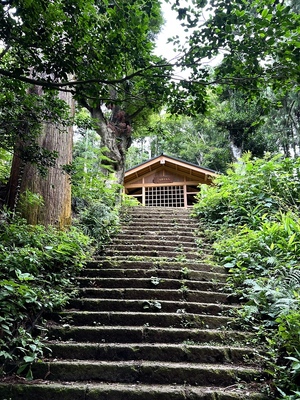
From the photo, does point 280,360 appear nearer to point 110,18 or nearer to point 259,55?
point 259,55

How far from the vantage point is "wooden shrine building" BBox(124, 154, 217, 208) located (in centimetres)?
1366

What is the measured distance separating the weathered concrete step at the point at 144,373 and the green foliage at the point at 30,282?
227 millimetres

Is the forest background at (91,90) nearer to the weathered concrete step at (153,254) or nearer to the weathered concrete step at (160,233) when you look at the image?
the weathered concrete step at (153,254)

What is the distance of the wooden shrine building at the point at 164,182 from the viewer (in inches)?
538

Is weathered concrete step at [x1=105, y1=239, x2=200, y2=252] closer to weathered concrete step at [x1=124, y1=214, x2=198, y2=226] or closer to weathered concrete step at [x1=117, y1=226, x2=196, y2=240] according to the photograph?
weathered concrete step at [x1=117, y1=226, x2=196, y2=240]

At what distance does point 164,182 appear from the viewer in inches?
555

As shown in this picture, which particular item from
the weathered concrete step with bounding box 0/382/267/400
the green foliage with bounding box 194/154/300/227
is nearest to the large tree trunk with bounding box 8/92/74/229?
the weathered concrete step with bounding box 0/382/267/400

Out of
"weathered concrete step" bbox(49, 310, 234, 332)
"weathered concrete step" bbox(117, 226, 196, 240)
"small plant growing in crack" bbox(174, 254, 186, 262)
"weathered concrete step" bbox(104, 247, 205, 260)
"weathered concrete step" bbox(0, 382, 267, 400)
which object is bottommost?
"weathered concrete step" bbox(0, 382, 267, 400)

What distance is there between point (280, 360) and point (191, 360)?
746 mm

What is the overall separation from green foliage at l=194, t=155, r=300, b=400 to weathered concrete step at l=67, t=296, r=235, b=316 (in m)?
0.31

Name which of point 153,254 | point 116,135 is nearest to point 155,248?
point 153,254

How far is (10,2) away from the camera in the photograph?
210 centimetres

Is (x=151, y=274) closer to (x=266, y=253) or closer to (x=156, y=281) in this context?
(x=156, y=281)

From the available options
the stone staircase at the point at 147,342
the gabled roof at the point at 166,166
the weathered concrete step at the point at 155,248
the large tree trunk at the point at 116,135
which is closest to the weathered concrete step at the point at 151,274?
the stone staircase at the point at 147,342
